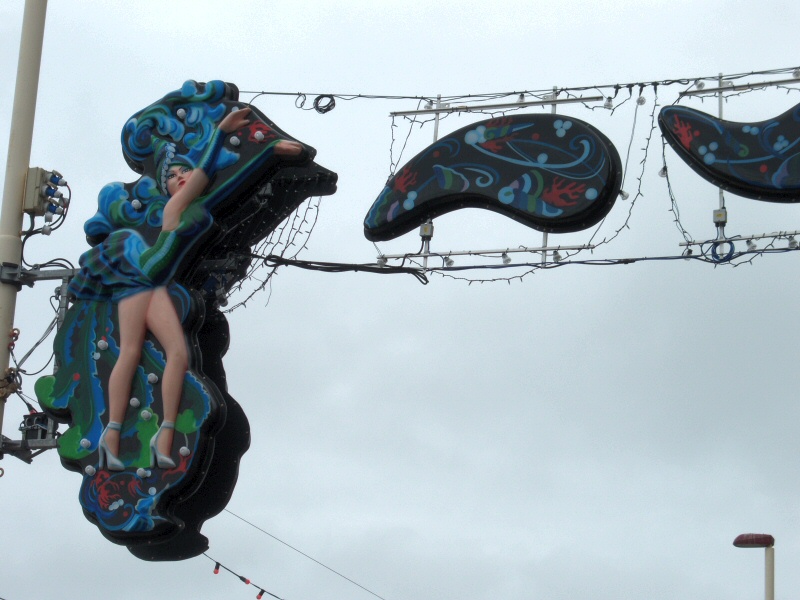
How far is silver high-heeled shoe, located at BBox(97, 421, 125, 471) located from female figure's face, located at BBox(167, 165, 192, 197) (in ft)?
6.59

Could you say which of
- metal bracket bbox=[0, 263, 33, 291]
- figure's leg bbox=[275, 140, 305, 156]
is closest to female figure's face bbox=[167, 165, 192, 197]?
figure's leg bbox=[275, 140, 305, 156]

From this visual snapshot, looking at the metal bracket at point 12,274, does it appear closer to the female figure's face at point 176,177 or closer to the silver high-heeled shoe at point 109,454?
the silver high-heeled shoe at point 109,454

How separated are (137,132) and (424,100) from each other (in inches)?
98.9

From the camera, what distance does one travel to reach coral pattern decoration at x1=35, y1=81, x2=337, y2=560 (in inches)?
517

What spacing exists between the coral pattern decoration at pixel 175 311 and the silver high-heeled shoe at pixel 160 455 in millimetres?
11

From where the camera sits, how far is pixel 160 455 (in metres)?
13.1

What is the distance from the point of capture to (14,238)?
13508mm

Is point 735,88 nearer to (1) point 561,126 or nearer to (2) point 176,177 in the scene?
(1) point 561,126

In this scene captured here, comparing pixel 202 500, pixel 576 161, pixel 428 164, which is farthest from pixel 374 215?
pixel 202 500

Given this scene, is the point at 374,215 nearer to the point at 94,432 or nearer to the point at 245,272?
the point at 245,272

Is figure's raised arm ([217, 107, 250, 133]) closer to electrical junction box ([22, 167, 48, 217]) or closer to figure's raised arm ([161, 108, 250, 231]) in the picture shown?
figure's raised arm ([161, 108, 250, 231])

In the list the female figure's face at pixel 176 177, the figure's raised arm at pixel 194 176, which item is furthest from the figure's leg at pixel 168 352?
the female figure's face at pixel 176 177

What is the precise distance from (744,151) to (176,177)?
4.62 m

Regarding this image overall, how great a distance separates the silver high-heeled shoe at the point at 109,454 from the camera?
43.5ft
